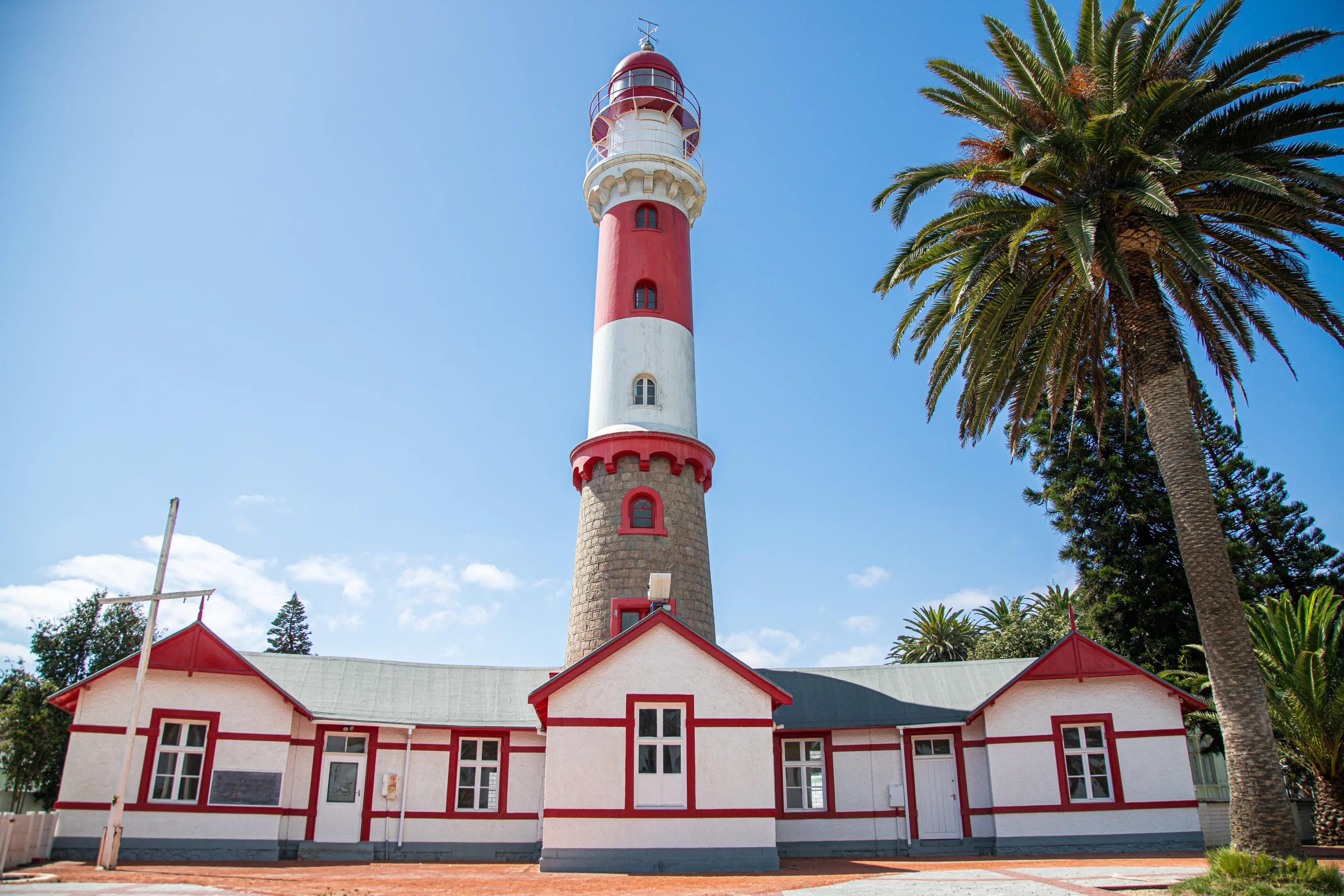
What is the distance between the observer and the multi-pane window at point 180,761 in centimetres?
1884

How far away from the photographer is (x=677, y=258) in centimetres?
2541

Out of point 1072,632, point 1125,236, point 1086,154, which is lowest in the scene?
point 1072,632

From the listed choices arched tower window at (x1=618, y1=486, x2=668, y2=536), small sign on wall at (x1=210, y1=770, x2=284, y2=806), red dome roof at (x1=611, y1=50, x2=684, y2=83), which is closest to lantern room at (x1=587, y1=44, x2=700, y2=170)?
red dome roof at (x1=611, y1=50, x2=684, y2=83)

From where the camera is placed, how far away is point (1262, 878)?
36.3 feet

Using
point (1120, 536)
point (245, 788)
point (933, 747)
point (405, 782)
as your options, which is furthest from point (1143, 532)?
point (245, 788)

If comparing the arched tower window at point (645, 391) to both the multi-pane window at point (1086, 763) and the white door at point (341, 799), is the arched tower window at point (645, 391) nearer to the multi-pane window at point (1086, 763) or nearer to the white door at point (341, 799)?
the white door at point (341, 799)

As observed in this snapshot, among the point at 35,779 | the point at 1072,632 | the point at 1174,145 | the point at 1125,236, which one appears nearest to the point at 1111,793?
the point at 1072,632

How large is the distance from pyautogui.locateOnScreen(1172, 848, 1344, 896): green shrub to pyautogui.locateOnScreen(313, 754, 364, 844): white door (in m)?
16.6

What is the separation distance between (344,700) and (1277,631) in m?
22.5

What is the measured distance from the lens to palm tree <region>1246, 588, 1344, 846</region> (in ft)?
64.9

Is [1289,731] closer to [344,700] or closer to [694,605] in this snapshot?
[694,605]

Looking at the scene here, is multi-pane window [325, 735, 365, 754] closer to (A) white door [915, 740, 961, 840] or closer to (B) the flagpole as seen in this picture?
(B) the flagpole

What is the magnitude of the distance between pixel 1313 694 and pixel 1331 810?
8.95 feet

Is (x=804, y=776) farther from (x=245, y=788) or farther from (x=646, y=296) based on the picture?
(x=646, y=296)
